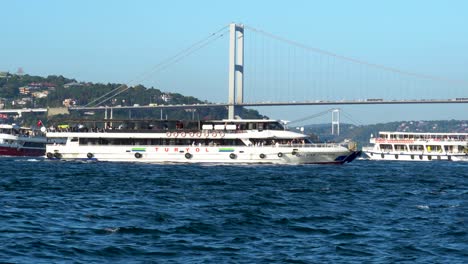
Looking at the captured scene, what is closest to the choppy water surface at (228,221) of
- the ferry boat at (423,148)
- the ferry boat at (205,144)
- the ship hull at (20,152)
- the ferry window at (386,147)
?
the ferry boat at (205,144)

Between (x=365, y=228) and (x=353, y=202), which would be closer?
(x=365, y=228)

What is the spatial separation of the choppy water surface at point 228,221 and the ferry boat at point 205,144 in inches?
1003

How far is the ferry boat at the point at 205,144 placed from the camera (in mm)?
81938

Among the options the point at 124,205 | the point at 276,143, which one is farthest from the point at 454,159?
the point at 124,205

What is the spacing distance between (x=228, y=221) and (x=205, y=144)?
50.5 meters

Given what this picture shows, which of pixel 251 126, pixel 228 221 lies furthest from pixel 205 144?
pixel 228 221

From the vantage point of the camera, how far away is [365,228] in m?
32.3

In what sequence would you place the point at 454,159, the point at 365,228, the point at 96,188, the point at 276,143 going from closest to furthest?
the point at 365,228
the point at 96,188
the point at 276,143
the point at 454,159

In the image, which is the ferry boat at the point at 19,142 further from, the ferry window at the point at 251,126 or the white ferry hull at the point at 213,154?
the ferry window at the point at 251,126

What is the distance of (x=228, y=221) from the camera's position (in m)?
33.2

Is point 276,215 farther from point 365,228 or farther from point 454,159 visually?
point 454,159

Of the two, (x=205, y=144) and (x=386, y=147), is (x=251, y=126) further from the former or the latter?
(x=386, y=147)

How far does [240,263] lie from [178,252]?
2.16 m

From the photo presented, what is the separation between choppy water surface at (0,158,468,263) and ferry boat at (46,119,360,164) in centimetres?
2547
